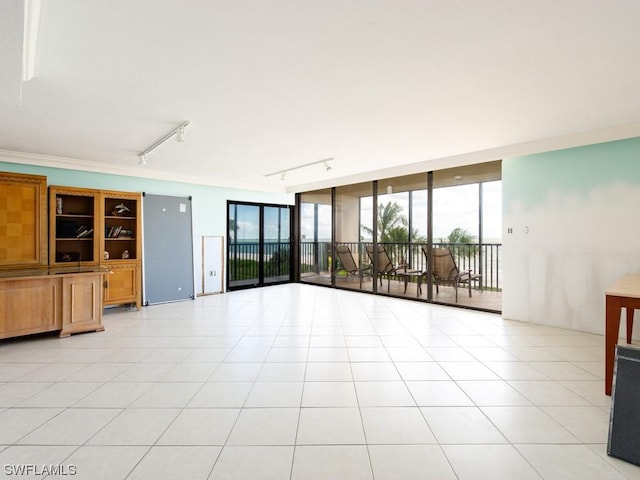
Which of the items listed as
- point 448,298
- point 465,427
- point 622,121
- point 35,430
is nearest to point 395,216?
point 448,298

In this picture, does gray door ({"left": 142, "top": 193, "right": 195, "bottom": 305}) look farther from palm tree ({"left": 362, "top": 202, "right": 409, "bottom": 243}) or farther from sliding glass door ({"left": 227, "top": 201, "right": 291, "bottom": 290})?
palm tree ({"left": 362, "top": 202, "right": 409, "bottom": 243})

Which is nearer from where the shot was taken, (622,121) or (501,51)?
(501,51)

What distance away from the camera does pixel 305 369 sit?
A: 288cm

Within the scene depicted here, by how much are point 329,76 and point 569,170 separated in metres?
3.64

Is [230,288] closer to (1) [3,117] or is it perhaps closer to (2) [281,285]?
(2) [281,285]

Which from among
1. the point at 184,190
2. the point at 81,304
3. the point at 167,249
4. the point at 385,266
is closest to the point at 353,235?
the point at 385,266

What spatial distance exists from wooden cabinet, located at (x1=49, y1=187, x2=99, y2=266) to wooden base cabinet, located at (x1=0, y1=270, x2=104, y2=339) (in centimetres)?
104

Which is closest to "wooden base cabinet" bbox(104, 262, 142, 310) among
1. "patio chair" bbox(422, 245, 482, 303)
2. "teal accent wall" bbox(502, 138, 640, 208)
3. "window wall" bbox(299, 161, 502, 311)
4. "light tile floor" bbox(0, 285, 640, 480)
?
"light tile floor" bbox(0, 285, 640, 480)

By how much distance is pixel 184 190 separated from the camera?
249 inches

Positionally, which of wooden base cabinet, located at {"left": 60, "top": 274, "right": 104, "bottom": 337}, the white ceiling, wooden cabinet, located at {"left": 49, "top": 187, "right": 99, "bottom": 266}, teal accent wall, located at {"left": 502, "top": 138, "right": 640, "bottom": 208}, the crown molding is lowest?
wooden base cabinet, located at {"left": 60, "top": 274, "right": 104, "bottom": 337}

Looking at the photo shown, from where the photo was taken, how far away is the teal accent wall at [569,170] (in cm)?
367

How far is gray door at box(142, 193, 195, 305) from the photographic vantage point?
5.64m

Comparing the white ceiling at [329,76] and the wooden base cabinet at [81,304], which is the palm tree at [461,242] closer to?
the white ceiling at [329,76]

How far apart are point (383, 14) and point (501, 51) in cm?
96
